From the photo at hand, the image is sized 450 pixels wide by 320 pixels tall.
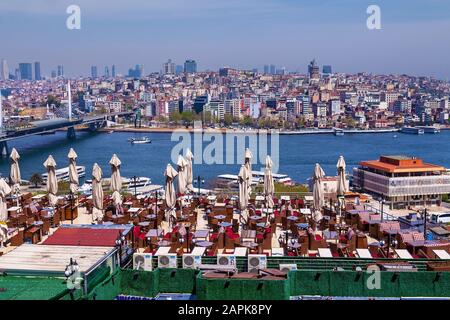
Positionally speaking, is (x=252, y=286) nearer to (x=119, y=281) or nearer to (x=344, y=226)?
(x=119, y=281)

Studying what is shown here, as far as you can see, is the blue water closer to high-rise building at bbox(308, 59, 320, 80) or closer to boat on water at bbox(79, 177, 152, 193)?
boat on water at bbox(79, 177, 152, 193)

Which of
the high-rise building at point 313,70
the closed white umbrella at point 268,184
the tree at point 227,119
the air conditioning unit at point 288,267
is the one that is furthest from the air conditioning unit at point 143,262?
the high-rise building at point 313,70

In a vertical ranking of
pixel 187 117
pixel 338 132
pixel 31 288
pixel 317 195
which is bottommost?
pixel 338 132

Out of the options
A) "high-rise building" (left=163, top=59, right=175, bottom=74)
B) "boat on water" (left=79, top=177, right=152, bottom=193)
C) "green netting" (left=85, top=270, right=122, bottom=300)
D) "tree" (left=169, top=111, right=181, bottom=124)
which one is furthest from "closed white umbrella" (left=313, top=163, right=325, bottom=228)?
"high-rise building" (left=163, top=59, right=175, bottom=74)

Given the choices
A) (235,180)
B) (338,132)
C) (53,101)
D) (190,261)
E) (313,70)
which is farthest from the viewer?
(313,70)

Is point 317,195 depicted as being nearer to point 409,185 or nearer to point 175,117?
point 409,185

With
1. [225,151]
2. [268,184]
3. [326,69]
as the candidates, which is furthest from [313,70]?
[268,184]

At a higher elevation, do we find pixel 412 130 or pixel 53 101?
pixel 53 101
